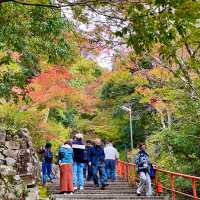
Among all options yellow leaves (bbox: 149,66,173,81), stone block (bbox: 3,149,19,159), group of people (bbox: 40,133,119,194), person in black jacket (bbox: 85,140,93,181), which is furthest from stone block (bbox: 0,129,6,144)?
yellow leaves (bbox: 149,66,173,81)

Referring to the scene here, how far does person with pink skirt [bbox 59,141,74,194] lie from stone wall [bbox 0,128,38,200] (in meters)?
0.81

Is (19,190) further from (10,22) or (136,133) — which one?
(136,133)

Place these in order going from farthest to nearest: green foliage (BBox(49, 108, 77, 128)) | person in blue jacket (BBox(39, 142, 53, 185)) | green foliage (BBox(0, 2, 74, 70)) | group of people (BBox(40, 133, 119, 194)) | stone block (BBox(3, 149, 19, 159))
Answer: green foliage (BBox(49, 108, 77, 128)) → person in blue jacket (BBox(39, 142, 53, 185)) → stone block (BBox(3, 149, 19, 159)) → group of people (BBox(40, 133, 119, 194)) → green foliage (BBox(0, 2, 74, 70))

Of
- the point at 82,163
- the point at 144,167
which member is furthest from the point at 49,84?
the point at 144,167

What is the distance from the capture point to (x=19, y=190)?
12.6 metres

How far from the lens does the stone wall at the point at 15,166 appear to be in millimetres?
12203

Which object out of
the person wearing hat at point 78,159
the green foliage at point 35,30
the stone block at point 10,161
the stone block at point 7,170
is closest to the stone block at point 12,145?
the stone block at point 10,161

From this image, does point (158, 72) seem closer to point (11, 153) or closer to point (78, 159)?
point (78, 159)

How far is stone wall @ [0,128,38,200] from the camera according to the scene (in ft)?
40.0

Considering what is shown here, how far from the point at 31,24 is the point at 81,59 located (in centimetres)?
1647

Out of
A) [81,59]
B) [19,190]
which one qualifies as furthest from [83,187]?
[81,59]

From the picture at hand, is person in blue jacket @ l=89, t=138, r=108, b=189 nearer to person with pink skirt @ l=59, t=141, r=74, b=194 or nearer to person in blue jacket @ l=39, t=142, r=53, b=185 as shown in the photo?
person with pink skirt @ l=59, t=141, r=74, b=194

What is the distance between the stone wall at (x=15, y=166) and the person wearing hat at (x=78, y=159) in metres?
1.29

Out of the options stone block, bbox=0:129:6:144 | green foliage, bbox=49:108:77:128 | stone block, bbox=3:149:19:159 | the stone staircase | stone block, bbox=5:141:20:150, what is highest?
green foliage, bbox=49:108:77:128
